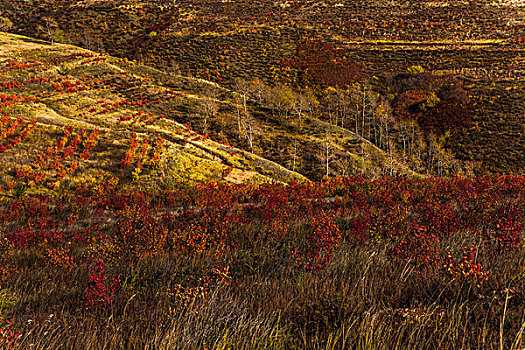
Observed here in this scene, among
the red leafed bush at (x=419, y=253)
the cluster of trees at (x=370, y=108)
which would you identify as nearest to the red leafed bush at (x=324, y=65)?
the cluster of trees at (x=370, y=108)

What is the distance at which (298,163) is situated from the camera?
4100 centimetres

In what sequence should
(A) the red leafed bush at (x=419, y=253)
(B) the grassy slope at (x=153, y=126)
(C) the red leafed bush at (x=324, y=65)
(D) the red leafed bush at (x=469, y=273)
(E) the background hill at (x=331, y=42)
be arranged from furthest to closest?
(C) the red leafed bush at (x=324, y=65) < (E) the background hill at (x=331, y=42) < (B) the grassy slope at (x=153, y=126) < (A) the red leafed bush at (x=419, y=253) < (D) the red leafed bush at (x=469, y=273)

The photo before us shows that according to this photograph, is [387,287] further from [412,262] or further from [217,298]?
[217,298]

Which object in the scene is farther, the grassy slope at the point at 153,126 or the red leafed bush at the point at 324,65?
the red leafed bush at the point at 324,65

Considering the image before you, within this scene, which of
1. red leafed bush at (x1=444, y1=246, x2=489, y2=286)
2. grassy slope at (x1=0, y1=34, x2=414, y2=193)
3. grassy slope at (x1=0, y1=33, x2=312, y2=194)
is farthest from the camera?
grassy slope at (x1=0, y1=34, x2=414, y2=193)

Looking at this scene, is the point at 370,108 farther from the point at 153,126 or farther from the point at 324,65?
the point at 153,126

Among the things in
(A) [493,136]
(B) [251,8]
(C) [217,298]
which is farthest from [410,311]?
(B) [251,8]

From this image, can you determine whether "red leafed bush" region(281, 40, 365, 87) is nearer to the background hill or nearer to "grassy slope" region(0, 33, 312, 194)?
the background hill

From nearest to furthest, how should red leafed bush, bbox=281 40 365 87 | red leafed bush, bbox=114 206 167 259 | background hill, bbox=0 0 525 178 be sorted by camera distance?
red leafed bush, bbox=114 206 167 259 → background hill, bbox=0 0 525 178 → red leafed bush, bbox=281 40 365 87

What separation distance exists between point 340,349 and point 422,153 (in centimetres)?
6113

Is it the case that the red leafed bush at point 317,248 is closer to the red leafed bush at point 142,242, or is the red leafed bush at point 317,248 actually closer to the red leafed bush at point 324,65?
the red leafed bush at point 142,242

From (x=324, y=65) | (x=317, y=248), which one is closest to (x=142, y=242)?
(x=317, y=248)

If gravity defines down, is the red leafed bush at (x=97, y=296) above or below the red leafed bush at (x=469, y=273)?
below

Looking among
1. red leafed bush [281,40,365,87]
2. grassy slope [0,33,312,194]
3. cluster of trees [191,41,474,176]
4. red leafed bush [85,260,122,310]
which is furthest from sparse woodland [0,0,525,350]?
red leafed bush [281,40,365,87]
